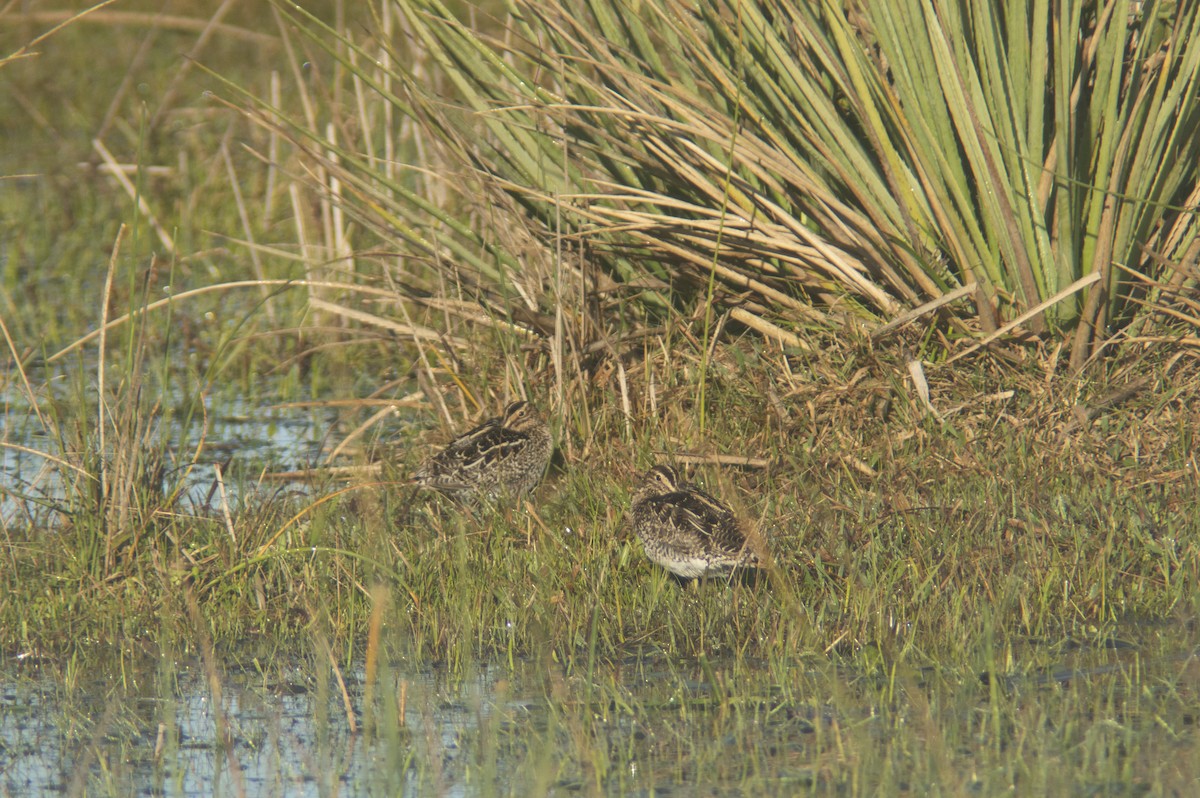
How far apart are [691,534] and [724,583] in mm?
305

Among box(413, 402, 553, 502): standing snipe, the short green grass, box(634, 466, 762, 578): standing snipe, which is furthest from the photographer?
box(413, 402, 553, 502): standing snipe

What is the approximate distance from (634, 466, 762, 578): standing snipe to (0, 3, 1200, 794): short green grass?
10cm

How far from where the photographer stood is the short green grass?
3975 mm

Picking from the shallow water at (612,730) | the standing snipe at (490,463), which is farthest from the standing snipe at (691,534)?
the standing snipe at (490,463)

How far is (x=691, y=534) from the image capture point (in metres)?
5.06

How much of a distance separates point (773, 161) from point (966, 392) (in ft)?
3.64

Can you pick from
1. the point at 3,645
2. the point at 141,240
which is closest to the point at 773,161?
the point at 3,645

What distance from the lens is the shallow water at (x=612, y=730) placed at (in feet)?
12.2

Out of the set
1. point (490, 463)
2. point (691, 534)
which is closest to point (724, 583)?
point (691, 534)

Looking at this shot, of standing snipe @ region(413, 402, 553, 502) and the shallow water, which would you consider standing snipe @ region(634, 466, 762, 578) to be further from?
standing snipe @ region(413, 402, 553, 502)

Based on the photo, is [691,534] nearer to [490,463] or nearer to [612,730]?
[612,730]

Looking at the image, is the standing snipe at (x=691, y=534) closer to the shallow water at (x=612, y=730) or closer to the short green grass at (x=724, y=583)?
the short green grass at (x=724, y=583)

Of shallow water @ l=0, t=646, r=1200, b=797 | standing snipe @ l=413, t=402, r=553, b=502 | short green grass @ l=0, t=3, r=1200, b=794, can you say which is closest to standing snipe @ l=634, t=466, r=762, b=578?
short green grass @ l=0, t=3, r=1200, b=794

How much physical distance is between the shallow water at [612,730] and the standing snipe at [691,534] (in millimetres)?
427
